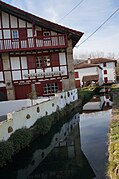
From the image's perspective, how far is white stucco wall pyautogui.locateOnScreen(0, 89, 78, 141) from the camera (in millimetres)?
9257

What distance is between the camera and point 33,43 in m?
20.7

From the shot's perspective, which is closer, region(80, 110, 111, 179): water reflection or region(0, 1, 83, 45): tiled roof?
region(80, 110, 111, 179): water reflection

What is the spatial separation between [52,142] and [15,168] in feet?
11.3

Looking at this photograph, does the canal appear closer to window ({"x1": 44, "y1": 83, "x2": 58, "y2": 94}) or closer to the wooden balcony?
window ({"x1": 44, "y1": 83, "x2": 58, "y2": 94})

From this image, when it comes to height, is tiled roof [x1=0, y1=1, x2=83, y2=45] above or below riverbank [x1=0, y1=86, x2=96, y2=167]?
above

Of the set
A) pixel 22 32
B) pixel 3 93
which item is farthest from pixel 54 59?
pixel 3 93

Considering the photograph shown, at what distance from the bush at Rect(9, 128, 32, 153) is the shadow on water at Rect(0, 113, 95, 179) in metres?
0.28

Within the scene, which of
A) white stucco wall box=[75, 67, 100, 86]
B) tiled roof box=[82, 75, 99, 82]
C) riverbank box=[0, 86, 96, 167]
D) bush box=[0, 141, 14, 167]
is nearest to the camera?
bush box=[0, 141, 14, 167]

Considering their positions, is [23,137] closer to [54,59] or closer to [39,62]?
[39,62]

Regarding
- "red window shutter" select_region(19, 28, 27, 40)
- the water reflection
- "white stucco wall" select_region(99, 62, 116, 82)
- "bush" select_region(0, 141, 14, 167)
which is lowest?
the water reflection

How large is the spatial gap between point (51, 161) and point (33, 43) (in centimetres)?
1355

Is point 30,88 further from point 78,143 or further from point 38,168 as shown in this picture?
point 38,168

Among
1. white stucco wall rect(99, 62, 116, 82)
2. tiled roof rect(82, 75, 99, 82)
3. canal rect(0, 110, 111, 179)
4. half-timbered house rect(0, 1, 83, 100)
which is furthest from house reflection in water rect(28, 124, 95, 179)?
white stucco wall rect(99, 62, 116, 82)

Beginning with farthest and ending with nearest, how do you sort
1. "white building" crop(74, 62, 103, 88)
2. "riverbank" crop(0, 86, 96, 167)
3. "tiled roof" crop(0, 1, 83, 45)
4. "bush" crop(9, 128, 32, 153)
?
"white building" crop(74, 62, 103, 88) → "tiled roof" crop(0, 1, 83, 45) → "bush" crop(9, 128, 32, 153) → "riverbank" crop(0, 86, 96, 167)
